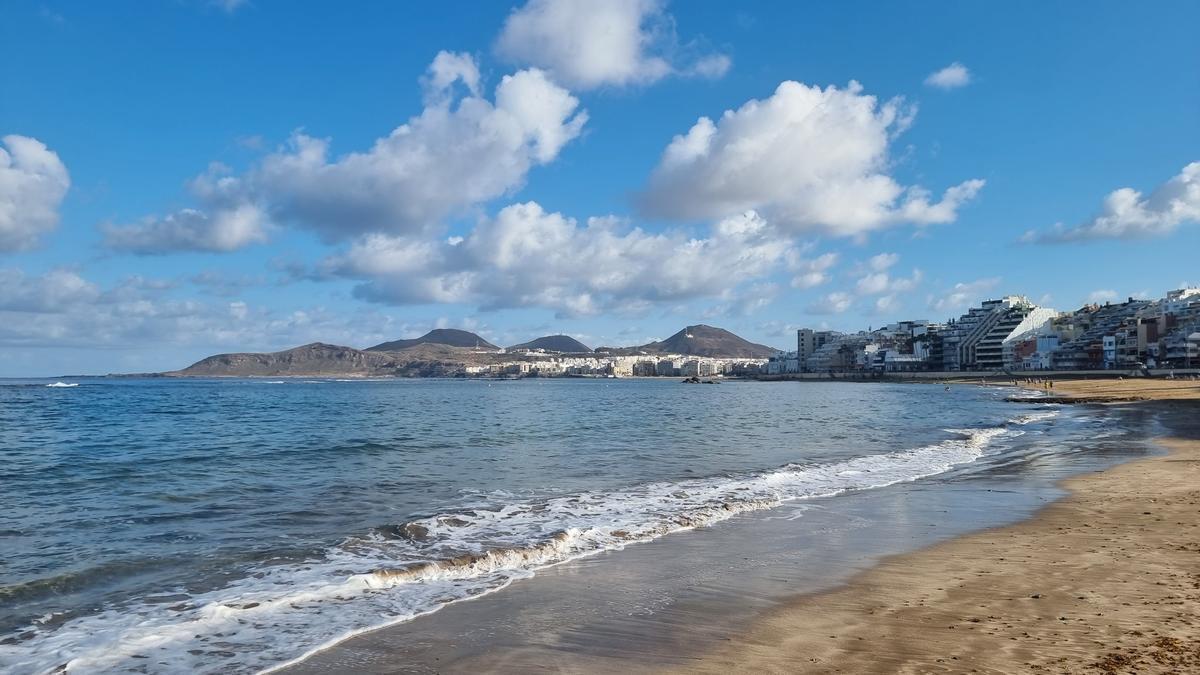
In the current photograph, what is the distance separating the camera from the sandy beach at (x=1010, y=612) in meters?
5.58

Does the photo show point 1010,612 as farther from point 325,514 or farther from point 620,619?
point 325,514

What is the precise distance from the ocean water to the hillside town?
104669mm

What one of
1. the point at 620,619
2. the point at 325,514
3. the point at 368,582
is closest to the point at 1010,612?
the point at 620,619

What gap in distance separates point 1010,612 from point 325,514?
34.5 feet

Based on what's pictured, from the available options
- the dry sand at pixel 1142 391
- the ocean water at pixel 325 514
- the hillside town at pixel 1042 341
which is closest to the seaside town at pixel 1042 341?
the hillside town at pixel 1042 341

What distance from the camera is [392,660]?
6.12 meters

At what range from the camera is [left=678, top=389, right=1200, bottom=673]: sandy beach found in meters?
5.58

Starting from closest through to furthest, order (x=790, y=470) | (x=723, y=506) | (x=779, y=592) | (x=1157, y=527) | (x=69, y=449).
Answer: (x=779, y=592), (x=1157, y=527), (x=723, y=506), (x=790, y=470), (x=69, y=449)

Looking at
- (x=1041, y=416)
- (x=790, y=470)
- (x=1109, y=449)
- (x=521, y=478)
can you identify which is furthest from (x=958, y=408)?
(x=521, y=478)

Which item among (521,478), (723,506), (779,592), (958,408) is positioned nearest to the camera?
(779,592)

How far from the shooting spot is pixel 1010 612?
680 centimetres

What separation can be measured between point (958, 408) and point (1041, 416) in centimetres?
958

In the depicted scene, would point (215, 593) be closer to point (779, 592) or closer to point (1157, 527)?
point (779, 592)

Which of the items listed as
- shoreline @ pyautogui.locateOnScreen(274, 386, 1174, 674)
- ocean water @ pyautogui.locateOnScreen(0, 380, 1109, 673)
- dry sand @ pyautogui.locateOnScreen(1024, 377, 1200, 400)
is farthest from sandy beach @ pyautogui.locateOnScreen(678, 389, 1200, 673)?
dry sand @ pyautogui.locateOnScreen(1024, 377, 1200, 400)
